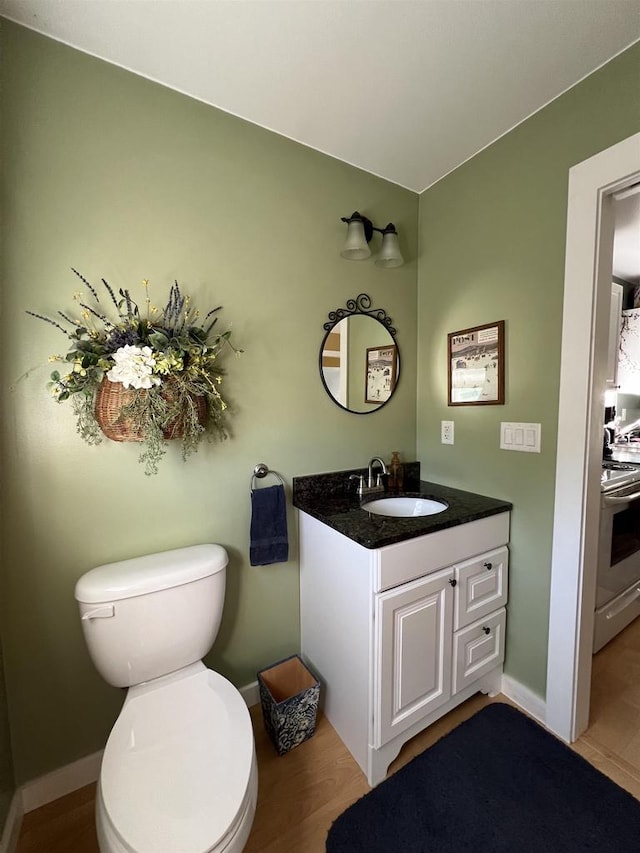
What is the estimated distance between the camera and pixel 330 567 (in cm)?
137

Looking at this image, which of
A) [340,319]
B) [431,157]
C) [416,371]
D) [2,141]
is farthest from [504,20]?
[2,141]

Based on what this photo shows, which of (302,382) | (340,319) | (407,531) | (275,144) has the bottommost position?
(407,531)

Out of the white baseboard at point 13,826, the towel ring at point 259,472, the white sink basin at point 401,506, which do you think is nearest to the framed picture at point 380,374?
the white sink basin at point 401,506

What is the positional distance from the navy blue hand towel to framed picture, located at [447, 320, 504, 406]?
0.99m

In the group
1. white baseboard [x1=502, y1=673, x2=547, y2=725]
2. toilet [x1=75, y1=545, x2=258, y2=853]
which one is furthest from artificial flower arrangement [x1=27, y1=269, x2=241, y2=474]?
white baseboard [x1=502, y1=673, x2=547, y2=725]

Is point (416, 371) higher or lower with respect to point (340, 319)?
lower

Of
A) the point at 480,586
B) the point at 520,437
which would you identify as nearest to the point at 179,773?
the point at 480,586

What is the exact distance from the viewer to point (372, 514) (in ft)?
4.58

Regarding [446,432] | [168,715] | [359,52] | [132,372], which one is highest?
[359,52]

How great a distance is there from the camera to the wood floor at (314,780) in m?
1.06

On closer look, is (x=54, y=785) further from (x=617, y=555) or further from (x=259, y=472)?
(x=617, y=555)

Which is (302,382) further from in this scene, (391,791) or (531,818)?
(531,818)

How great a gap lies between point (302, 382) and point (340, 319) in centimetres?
37

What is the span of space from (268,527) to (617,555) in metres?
1.86
